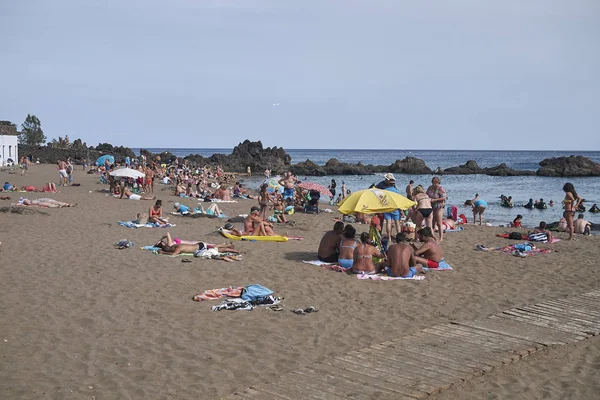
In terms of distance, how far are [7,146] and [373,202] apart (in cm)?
4020

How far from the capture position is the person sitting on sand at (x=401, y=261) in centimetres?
1014

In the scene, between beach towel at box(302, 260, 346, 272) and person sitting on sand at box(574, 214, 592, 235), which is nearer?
beach towel at box(302, 260, 346, 272)

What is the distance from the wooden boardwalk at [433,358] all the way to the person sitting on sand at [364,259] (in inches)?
110

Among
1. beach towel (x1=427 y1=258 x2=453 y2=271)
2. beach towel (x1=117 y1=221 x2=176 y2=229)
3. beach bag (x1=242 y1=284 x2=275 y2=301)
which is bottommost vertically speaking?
beach bag (x1=242 y1=284 x2=275 y2=301)

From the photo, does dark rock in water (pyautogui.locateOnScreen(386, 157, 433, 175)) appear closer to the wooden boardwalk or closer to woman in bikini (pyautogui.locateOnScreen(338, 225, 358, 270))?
woman in bikini (pyautogui.locateOnScreen(338, 225, 358, 270))

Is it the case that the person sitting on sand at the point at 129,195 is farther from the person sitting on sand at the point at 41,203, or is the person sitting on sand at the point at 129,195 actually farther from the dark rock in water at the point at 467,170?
the dark rock in water at the point at 467,170

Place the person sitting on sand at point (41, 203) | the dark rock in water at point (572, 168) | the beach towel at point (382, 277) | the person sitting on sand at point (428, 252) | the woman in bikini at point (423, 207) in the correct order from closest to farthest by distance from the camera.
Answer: the beach towel at point (382, 277) → the person sitting on sand at point (428, 252) → the woman in bikini at point (423, 207) → the person sitting on sand at point (41, 203) → the dark rock in water at point (572, 168)

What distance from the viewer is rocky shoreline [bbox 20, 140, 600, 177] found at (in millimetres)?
55375

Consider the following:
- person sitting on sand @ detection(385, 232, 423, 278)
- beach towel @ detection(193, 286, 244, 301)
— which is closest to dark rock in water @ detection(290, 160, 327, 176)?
person sitting on sand @ detection(385, 232, 423, 278)

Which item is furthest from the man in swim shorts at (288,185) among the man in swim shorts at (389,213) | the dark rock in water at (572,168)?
the dark rock in water at (572,168)

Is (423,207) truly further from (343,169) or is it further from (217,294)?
(343,169)

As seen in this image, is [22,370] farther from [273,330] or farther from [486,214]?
[486,214]

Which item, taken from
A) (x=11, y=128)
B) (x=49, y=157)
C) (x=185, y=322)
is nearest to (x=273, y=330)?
(x=185, y=322)

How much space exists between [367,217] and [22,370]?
13.2 meters
